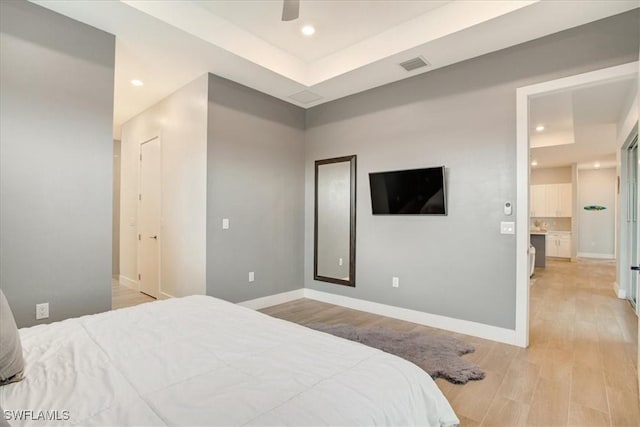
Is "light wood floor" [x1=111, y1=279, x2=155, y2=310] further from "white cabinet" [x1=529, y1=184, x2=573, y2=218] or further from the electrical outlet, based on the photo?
"white cabinet" [x1=529, y1=184, x2=573, y2=218]

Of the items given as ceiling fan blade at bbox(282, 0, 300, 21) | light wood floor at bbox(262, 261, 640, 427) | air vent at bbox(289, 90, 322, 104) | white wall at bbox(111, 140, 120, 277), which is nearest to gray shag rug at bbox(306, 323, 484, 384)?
light wood floor at bbox(262, 261, 640, 427)

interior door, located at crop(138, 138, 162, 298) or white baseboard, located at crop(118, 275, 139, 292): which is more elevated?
interior door, located at crop(138, 138, 162, 298)

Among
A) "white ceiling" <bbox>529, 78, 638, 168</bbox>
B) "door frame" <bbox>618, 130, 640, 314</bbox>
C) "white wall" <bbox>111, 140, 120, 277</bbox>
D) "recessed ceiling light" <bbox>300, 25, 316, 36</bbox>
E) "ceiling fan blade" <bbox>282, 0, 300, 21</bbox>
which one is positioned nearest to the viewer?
"ceiling fan blade" <bbox>282, 0, 300, 21</bbox>

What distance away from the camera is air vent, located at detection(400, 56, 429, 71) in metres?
3.42

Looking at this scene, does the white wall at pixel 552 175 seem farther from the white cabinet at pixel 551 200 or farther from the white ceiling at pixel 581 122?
the white ceiling at pixel 581 122

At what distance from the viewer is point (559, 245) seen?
30.6 feet

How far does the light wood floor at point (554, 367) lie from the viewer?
6.62 ft

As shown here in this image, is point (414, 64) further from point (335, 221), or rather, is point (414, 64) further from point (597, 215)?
point (597, 215)

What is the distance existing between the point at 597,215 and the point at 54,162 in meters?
12.6

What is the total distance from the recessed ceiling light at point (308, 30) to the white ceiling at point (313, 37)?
0.08 metres

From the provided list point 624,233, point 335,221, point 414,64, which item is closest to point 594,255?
point 624,233

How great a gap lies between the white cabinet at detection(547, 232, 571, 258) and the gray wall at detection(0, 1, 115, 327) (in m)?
10.9

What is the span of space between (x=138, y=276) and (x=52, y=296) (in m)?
2.68

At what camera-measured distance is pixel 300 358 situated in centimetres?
129
